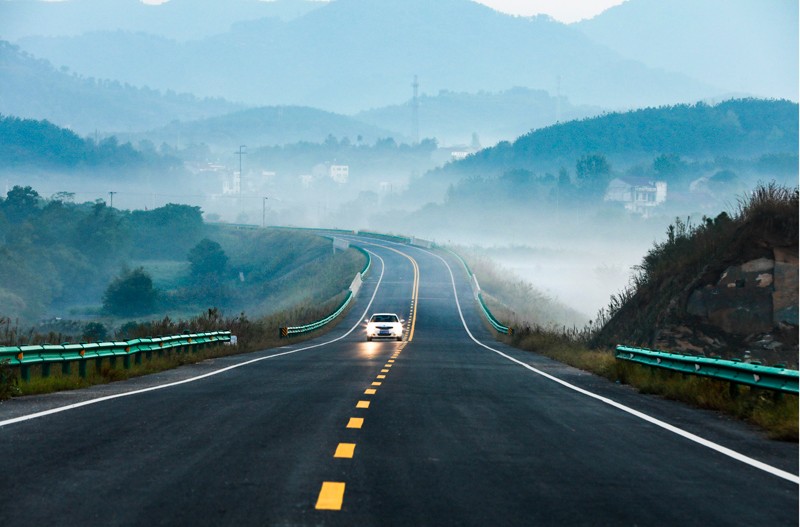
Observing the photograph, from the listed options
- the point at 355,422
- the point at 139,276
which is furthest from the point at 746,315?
the point at 139,276

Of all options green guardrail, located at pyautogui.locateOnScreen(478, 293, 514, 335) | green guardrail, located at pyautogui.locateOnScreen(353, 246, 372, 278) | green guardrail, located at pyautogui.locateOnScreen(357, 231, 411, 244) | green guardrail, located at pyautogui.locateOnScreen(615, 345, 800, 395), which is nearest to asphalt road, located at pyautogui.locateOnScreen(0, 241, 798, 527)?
green guardrail, located at pyautogui.locateOnScreen(615, 345, 800, 395)

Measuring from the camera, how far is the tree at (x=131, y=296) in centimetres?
13400

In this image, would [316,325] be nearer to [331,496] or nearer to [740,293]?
[740,293]

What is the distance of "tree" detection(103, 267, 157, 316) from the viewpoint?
134 metres

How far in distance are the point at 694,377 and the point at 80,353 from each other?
11.5 metres

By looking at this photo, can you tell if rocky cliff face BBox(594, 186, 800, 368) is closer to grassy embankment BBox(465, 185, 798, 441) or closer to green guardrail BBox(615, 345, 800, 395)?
grassy embankment BBox(465, 185, 798, 441)

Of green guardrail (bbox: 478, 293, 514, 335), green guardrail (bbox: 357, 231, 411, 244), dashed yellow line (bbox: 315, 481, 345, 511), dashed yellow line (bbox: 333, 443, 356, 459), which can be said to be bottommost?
green guardrail (bbox: 478, 293, 514, 335)

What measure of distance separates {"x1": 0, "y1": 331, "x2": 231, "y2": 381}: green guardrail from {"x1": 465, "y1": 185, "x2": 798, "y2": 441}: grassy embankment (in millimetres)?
10698

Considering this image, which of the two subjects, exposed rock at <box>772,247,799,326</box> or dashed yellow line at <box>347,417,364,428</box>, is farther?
exposed rock at <box>772,247,799,326</box>

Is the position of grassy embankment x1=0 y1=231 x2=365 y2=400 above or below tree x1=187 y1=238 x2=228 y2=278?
below

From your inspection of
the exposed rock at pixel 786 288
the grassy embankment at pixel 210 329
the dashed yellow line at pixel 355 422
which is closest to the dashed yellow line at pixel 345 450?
the dashed yellow line at pixel 355 422

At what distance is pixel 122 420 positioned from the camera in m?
13.3

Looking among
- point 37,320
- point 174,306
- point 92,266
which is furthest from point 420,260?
point 92,266

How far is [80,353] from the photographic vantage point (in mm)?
20734
